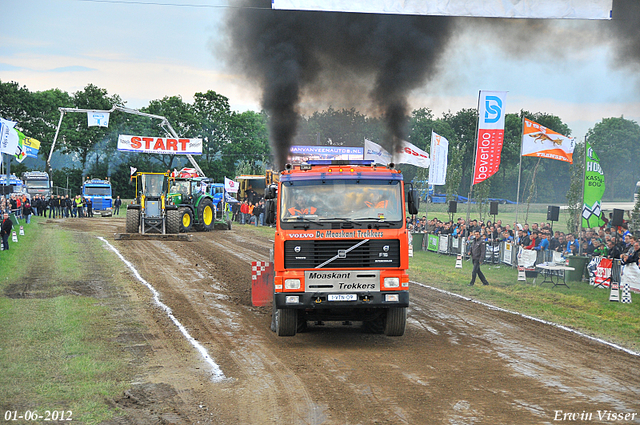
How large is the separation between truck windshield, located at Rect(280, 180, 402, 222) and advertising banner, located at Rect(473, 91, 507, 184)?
1150 cm

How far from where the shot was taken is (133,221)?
91.0 feet

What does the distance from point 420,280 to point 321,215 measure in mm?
9724

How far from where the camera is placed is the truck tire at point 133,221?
27703 millimetres

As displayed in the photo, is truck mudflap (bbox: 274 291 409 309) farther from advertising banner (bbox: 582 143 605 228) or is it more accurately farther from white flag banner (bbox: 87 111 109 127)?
white flag banner (bbox: 87 111 109 127)

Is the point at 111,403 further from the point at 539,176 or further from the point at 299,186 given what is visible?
the point at 539,176

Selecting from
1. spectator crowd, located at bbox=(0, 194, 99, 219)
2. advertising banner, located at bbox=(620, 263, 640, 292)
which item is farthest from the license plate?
spectator crowd, located at bbox=(0, 194, 99, 219)

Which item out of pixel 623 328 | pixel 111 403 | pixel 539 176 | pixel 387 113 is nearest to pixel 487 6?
pixel 387 113

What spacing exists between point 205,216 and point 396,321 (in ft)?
75.9

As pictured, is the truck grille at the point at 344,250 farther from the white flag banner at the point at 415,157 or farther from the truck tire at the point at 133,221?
the truck tire at the point at 133,221

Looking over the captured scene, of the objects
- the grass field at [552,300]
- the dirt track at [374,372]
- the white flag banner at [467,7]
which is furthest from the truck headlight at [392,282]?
the white flag banner at [467,7]

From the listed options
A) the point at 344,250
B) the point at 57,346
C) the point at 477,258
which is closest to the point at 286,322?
the point at 344,250

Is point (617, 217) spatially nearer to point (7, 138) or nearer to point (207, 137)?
point (7, 138)

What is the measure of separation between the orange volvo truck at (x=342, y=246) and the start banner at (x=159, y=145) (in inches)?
1416

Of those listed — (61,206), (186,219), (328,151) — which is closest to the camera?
(186,219)
